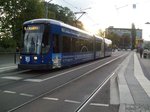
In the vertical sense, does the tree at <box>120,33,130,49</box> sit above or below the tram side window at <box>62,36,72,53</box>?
above

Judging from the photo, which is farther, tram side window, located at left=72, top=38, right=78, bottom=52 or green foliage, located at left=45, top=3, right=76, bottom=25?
green foliage, located at left=45, top=3, right=76, bottom=25

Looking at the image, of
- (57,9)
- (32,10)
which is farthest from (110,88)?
(57,9)

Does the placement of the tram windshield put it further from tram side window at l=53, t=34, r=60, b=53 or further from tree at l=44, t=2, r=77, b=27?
tree at l=44, t=2, r=77, b=27

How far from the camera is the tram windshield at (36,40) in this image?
65.1 feet

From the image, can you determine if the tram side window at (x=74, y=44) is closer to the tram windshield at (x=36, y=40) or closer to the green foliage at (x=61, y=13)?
the tram windshield at (x=36, y=40)

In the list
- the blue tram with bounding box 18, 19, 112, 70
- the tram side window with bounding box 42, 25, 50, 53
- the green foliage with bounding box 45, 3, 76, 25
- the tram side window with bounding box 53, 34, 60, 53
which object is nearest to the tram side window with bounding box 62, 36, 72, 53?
the blue tram with bounding box 18, 19, 112, 70

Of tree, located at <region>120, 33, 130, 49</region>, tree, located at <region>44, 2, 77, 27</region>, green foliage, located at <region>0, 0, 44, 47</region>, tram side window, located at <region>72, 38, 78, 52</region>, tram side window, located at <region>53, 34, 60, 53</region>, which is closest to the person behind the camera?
tram side window, located at <region>53, 34, 60, 53</region>

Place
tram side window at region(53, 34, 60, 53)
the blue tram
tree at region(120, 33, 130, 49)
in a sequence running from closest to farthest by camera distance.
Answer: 1. the blue tram
2. tram side window at region(53, 34, 60, 53)
3. tree at region(120, 33, 130, 49)

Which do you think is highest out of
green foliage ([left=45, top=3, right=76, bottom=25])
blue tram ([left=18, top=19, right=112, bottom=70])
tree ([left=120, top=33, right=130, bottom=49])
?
green foliage ([left=45, top=3, right=76, bottom=25])

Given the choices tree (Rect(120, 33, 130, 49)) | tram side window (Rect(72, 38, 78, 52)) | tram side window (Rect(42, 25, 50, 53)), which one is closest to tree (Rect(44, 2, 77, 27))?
tram side window (Rect(72, 38, 78, 52))

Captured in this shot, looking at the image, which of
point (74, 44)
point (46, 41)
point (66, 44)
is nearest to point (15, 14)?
point (74, 44)

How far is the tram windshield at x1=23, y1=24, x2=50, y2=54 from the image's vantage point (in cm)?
1983

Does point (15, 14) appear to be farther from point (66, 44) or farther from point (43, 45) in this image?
point (43, 45)

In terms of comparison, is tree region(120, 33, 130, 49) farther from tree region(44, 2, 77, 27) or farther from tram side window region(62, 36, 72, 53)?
tram side window region(62, 36, 72, 53)
